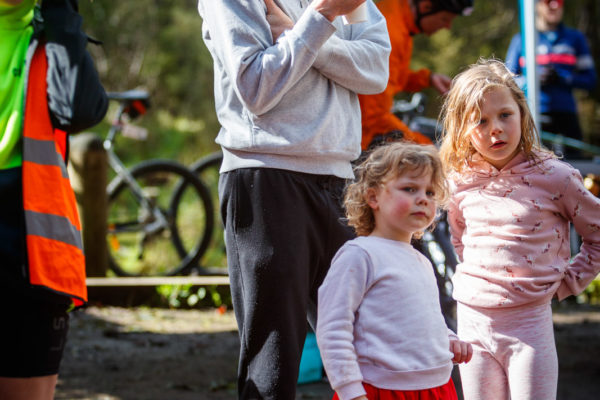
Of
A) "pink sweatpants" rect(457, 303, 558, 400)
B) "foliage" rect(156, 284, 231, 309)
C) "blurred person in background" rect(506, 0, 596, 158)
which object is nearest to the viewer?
"pink sweatpants" rect(457, 303, 558, 400)

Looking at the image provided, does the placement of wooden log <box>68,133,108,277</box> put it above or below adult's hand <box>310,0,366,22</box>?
below

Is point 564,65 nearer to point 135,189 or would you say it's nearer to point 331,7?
point 135,189

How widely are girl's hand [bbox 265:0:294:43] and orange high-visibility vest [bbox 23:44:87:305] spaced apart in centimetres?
60

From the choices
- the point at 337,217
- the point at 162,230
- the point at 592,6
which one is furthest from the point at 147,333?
the point at 592,6

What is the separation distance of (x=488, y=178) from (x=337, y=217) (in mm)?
528

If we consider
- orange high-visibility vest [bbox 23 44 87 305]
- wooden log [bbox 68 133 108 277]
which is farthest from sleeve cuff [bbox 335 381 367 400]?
wooden log [bbox 68 133 108 277]

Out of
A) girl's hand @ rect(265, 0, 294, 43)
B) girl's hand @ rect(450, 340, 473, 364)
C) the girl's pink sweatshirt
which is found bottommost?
girl's hand @ rect(450, 340, 473, 364)

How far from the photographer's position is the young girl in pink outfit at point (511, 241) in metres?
2.33

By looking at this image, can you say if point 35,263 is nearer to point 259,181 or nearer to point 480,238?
point 259,181

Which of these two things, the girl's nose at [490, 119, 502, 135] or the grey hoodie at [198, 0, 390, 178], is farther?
the girl's nose at [490, 119, 502, 135]

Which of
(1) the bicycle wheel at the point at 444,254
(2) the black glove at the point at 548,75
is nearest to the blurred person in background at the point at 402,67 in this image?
(1) the bicycle wheel at the point at 444,254

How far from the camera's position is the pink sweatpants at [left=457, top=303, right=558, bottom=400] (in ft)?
7.52

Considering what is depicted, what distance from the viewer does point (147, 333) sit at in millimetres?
5422

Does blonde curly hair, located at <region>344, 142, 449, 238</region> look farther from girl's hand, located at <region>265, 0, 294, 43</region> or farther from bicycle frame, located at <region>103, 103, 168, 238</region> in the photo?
bicycle frame, located at <region>103, 103, 168, 238</region>
